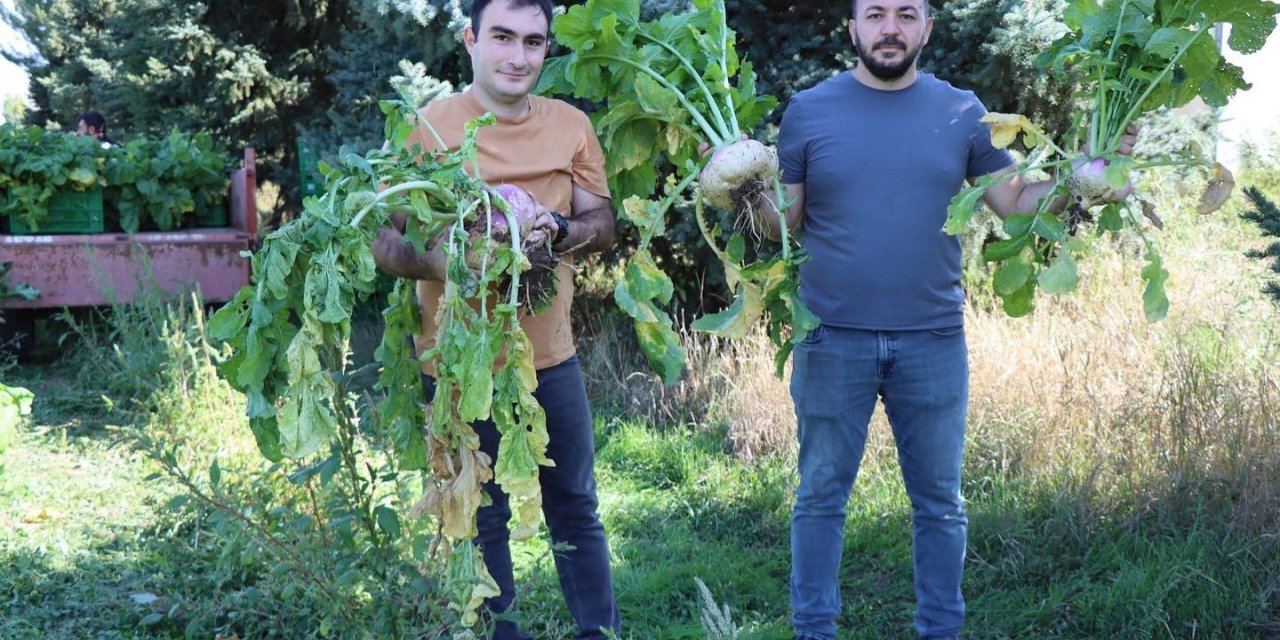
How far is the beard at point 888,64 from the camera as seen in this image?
324 centimetres

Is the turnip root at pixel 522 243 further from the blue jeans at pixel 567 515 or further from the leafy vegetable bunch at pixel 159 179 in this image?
the leafy vegetable bunch at pixel 159 179

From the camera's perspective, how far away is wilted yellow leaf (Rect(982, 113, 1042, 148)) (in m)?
2.82

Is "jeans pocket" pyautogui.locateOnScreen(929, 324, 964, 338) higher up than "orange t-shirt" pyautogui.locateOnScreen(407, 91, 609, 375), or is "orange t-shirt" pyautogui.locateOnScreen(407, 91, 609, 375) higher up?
"orange t-shirt" pyautogui.locateOnScreen(407, 91, 609, 375)

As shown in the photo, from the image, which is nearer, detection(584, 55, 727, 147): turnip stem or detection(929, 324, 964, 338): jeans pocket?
detection(584, 55, 727, 147): turnip stem

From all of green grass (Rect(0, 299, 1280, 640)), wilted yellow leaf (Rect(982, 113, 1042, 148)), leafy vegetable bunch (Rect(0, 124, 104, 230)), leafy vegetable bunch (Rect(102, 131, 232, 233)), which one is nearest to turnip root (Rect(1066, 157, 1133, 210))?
wilted yellow leaf (Rect(982, 113, 1042, 148))

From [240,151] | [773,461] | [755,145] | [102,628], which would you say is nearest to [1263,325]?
[773,461]

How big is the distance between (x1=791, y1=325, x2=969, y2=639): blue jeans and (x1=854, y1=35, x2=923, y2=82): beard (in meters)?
0.76

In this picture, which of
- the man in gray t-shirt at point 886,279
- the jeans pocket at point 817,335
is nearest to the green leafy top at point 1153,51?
the man in gray t-shirt at point 886,279

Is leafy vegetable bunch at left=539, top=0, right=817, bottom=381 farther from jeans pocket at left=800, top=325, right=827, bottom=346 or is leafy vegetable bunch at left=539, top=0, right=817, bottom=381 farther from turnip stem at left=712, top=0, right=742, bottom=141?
jeans pocket at left=800, top=325, right=827, bottom=346

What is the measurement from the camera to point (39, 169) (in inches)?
313

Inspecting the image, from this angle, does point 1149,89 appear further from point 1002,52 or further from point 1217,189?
point 1002,52

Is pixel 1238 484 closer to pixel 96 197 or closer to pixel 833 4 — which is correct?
pixel 833 4

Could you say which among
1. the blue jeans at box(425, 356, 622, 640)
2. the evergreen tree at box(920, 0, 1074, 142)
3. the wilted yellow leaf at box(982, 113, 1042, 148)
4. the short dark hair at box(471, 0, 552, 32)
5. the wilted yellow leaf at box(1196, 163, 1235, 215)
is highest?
the evergreen tree at box(920, 0, 1074, 142)

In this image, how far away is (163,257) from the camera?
324 inches
